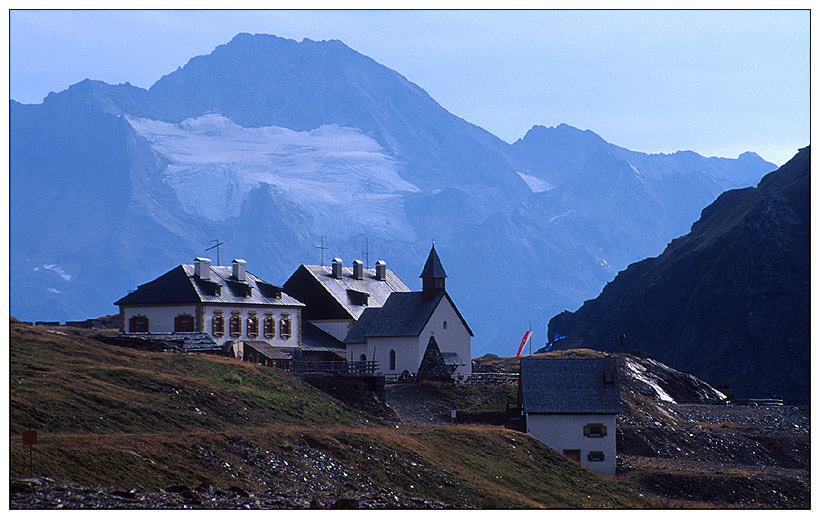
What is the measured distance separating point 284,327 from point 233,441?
48.9 meters

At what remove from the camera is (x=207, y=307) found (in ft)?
265

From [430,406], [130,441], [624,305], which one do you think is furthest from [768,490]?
[624,305]

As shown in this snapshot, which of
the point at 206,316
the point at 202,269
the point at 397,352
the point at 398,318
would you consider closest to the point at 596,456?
the point at 397,352

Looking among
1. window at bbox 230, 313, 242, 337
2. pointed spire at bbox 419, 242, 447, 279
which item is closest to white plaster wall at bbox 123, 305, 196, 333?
window at bbox 230, 313, 242, 337

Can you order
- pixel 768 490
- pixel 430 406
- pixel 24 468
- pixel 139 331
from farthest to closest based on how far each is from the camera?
pixel 139 331, pixel 430 406, pixel 768 490, pixel 24 468

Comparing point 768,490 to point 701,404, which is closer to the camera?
point 768,490

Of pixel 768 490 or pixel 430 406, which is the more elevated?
pixel 430 406

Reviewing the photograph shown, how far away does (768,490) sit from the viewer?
171ft

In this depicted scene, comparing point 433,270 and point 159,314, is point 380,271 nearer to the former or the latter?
point 433,270

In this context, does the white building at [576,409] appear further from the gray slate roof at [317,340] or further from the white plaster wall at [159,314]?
the gray slate roof at [317,340]

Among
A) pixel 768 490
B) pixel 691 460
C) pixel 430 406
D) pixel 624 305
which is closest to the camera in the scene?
pixel 768 490

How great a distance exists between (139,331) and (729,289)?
121 metres

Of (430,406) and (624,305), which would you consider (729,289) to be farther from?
(430,406)

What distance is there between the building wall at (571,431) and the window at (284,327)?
32835mm
